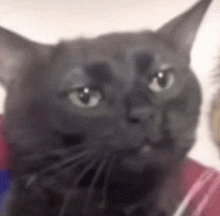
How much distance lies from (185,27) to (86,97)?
10.4 inches

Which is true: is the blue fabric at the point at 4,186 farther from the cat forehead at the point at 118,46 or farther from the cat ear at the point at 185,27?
the cat ear at the point at 185,27

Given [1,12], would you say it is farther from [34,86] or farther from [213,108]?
[213,108]

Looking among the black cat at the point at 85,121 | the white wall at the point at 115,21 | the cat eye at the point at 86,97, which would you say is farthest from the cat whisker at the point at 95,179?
the white wall at the point at 115,21

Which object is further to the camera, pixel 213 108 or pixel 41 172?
pixel 213 108

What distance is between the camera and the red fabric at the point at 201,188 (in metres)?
0.57

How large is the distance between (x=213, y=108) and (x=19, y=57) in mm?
426

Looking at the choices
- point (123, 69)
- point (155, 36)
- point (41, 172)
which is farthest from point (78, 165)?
point (155, 36)

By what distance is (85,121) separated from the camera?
0.48 m

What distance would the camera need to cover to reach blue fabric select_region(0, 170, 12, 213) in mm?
488

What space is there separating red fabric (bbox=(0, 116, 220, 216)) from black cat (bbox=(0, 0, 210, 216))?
3.5 inches

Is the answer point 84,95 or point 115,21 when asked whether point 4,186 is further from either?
point 115,21

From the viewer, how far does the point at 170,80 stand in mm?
543

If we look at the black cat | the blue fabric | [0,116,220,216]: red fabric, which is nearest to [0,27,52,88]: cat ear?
the black cat

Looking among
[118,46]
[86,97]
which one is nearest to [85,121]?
[86,97]
